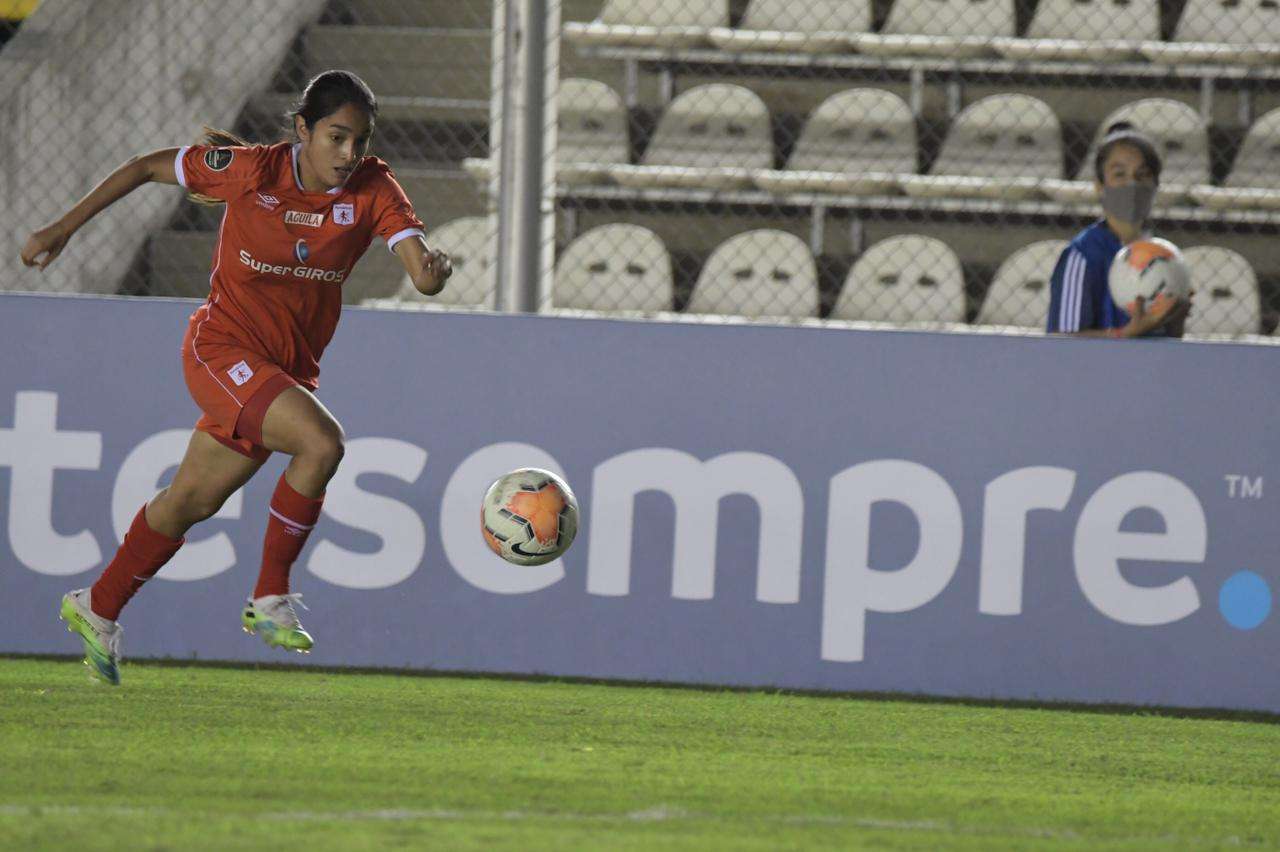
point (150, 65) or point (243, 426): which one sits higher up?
point (150, 65)

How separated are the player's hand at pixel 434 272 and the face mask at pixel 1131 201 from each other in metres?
2.58

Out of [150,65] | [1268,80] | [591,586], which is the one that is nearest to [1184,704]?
[591,586]

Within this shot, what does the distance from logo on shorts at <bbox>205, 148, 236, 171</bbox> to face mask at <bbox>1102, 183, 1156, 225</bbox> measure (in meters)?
3.00

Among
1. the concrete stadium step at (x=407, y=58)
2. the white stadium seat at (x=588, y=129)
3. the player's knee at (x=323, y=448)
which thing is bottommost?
the player's knee at (x=323, y=448)

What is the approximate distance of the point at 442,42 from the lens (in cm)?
992

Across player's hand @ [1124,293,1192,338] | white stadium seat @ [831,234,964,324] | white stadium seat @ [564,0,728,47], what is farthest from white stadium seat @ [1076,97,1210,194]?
player's hand @ [1124,293,1192,338]

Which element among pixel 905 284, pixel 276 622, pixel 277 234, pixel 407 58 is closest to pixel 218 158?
pixel 277 234

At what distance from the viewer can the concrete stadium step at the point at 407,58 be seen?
986 centimetres

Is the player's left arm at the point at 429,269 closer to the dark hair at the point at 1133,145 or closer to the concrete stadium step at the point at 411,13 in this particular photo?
the dark hair at the point at 1133,145

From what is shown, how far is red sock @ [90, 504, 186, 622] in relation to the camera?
206 inches

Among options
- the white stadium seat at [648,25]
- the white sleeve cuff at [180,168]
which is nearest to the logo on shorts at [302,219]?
the white sleeve cuff at [180,168]

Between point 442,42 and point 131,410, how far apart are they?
14.3 feet

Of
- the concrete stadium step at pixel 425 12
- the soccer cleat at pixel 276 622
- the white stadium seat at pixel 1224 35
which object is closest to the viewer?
the soccer cleat at pixel 276 622

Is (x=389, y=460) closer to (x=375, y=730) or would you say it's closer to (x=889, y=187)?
(x=375, y=730)
